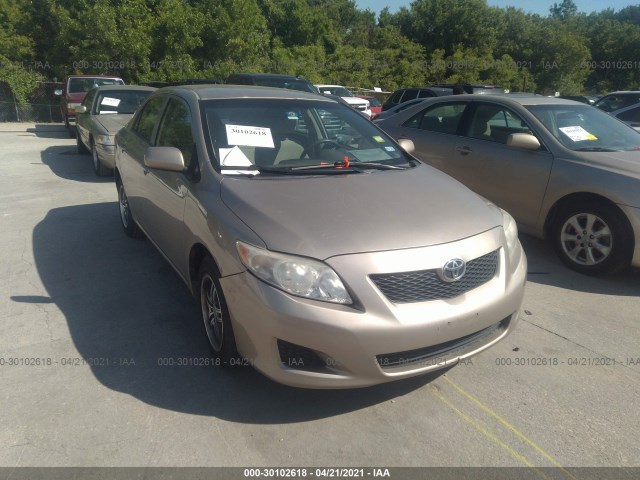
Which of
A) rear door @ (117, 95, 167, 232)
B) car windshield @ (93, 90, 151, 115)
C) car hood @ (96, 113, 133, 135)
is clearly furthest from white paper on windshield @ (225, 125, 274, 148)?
car windshield @ (93, 90, 151, 115)

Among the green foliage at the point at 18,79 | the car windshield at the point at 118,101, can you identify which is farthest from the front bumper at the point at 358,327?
the green foliage at the point at 18,79

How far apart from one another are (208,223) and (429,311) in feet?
4.52

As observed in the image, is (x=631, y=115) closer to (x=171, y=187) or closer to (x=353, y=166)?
(x=353, y=166)

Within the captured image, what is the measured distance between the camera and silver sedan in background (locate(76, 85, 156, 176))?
8.56 meters

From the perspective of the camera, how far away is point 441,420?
293 centimetres

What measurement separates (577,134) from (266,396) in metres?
4.26

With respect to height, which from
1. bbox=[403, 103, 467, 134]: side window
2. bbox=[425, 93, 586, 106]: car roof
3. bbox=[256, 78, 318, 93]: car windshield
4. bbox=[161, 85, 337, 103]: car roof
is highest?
bbox=[161, 85, 337, 103]: car roof

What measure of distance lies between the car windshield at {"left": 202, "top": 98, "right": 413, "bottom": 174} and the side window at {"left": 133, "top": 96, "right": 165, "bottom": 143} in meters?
1.01

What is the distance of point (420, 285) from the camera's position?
8.96 feet

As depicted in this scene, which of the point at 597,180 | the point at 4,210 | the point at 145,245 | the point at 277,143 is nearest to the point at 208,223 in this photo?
the point at 277,143

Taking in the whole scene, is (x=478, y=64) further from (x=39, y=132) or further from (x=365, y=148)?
(x=365, y=148)

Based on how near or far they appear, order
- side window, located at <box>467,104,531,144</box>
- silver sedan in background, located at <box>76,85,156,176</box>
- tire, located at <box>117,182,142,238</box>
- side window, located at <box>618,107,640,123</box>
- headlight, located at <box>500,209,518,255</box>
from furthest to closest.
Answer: side window, located at <box>618,107,640,123</box>
silver sedan in background, located at <box>76,85,156,176</box>
side window, located at <box>467,104,531,144</box>
tire, located at <box>117,182,142,238</box>
headlight, located at <box>500,209,518,255</box>

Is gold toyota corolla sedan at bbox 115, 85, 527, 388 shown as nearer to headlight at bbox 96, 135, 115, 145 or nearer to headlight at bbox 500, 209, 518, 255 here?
headlight at bbox 500, 209, 518, 255

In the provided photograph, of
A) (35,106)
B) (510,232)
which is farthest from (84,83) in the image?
(510,232)
